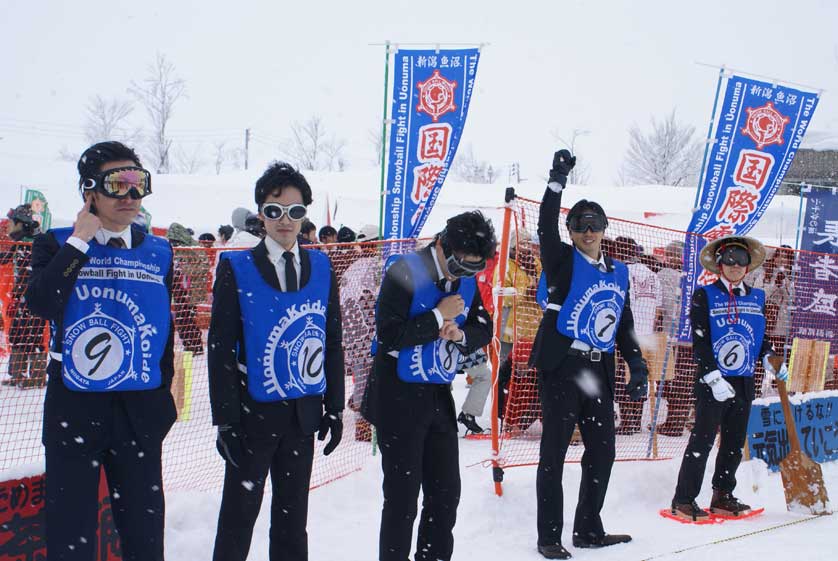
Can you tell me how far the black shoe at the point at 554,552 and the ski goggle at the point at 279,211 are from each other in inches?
101

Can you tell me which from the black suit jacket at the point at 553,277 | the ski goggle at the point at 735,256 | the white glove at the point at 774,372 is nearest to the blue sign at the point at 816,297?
the white glove at the point at 774,372

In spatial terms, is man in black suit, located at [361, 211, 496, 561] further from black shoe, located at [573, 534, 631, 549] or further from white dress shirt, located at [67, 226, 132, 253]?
black shoe, located at [573, 534, 631, 549]

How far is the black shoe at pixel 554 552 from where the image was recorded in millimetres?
4496

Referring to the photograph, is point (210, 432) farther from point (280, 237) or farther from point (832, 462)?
point (832, 462)

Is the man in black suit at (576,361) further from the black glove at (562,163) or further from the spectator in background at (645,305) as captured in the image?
the spectator in background at (645,305)

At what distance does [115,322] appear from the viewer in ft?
9.67

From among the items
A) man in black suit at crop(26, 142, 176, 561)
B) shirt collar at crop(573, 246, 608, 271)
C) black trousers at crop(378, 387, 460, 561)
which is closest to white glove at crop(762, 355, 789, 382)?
shirt collar at crop(573, 246, 608, 271)

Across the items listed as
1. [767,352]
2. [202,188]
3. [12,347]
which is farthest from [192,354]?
[202,188]

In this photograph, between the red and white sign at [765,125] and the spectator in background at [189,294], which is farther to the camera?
the red and white sign at [765,125]

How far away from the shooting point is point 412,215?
7617mm

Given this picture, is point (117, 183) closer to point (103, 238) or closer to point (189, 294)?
point (103, 238)

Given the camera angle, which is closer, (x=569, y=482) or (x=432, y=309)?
(x=432, y=309)

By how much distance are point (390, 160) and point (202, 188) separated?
1892 centimetres

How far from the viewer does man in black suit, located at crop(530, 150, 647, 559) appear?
457 cm
